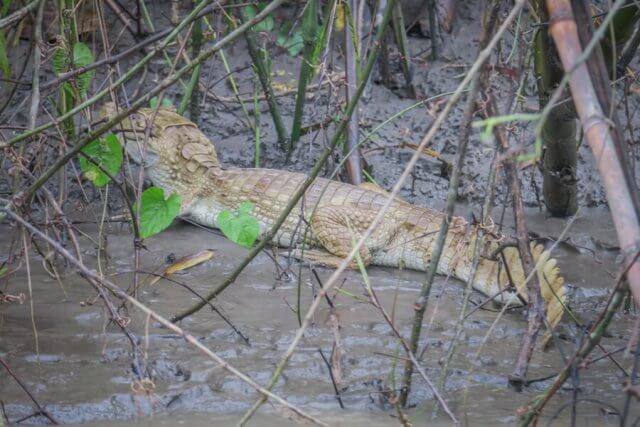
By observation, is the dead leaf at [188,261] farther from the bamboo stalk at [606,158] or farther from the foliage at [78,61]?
the bamboo stalk at [606,158]

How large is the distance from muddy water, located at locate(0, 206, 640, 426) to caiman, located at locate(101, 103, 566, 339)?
311 millimetres

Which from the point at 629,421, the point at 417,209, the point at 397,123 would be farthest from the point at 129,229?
the point at 629,421

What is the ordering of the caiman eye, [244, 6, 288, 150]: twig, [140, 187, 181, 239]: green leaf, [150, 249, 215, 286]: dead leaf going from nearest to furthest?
[140, 187, 181, 239]: green leaf, [150, 249, 215, 286]: dead leaf, the caiman eye, [244, 6, 288, 150]: twig

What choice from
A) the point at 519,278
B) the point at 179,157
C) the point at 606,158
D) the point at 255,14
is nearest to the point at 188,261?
the point at 179,157

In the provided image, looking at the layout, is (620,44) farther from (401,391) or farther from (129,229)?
(129,229)

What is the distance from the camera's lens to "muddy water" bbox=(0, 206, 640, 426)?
321 centimetres

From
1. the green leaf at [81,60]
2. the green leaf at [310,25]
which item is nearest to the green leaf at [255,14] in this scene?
the green leaf at [310,25]

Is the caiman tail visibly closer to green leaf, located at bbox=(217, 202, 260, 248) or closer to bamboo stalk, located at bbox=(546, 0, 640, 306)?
green leaf, located at bbox=(217, 202, 260, 248)

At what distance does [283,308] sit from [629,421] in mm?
1668

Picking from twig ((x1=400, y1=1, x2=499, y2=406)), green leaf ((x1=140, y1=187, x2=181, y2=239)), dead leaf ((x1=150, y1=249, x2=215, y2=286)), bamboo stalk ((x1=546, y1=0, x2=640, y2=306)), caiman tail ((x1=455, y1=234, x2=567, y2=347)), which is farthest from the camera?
dead leaf ((x1=150, y1=249, x2=215, y2=286))

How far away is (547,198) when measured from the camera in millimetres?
5207

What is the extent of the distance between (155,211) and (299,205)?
1.88 m

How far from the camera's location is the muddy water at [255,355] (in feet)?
10.5

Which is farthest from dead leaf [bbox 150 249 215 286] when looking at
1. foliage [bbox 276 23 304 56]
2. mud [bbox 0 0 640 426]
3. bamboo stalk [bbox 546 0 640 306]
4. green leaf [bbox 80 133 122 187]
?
bamboo stalk [bbox 546 0 640 306]
